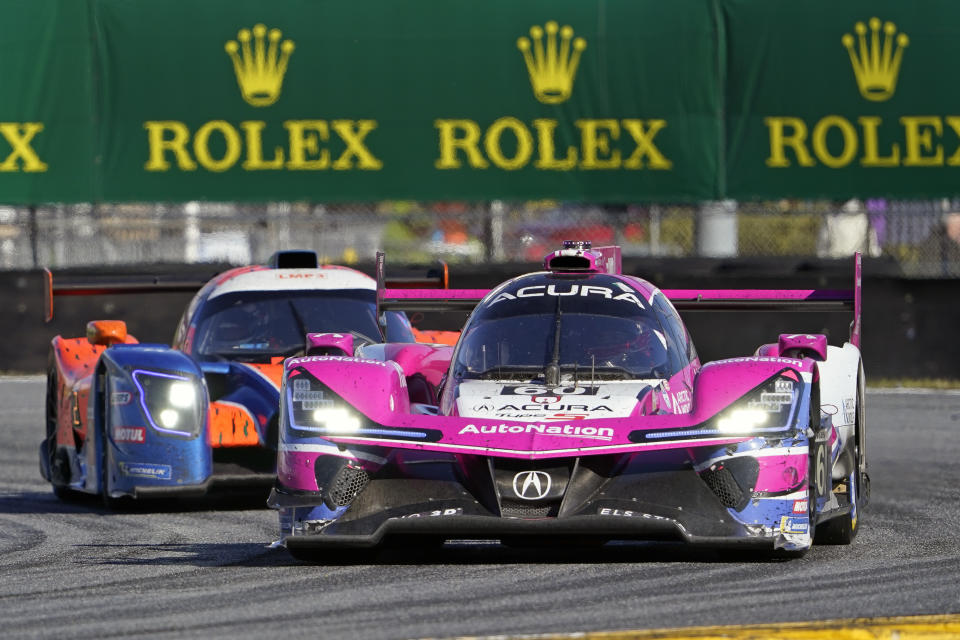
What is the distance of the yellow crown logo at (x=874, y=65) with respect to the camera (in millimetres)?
16469

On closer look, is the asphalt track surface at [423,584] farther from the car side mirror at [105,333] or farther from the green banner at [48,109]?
the green banner at [48,109]

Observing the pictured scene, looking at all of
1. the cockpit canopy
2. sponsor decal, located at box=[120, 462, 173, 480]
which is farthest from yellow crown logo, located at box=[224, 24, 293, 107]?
the cockpit canopy

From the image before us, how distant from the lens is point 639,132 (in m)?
16.5

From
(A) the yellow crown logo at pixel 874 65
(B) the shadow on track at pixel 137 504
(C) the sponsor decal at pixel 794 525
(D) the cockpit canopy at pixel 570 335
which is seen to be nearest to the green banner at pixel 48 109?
(B) the shadow on track at pixel 137 504

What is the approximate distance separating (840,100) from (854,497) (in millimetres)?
8443

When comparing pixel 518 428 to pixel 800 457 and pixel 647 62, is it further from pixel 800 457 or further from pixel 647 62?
pixel 647 62

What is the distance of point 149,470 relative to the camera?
986 cm

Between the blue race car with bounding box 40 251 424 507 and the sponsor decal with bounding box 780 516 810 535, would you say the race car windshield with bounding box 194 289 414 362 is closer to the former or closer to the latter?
the blue race car with bounding box 40 251 424 507

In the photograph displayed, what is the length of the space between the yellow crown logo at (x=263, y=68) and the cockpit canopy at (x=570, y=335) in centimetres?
825

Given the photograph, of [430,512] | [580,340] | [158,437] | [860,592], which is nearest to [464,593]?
[430,512]

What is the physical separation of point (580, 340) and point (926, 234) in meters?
8.89

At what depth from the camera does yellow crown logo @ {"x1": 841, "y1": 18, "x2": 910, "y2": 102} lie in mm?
16469

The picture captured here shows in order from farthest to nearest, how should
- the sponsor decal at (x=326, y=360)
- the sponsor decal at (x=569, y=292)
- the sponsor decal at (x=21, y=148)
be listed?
1. the sponsor decal at (x=21, y=148)
2. the sponsor decal at (x=569, y=292)
3. the sponsor decal at (x=326, y=360)

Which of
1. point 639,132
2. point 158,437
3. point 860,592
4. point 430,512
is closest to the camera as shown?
point 860,592
